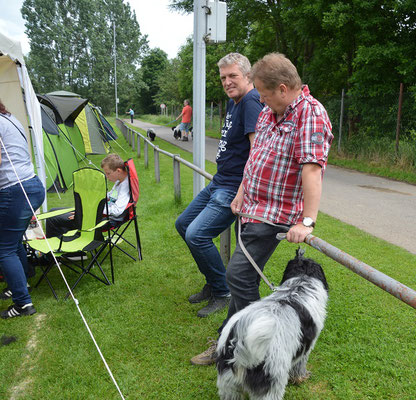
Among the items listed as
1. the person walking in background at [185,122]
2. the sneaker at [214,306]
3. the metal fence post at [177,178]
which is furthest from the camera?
the person walking in background at [185,122]

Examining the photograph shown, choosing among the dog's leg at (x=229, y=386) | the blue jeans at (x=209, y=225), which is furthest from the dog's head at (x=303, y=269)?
the blue jeans at (x=209, y=225)

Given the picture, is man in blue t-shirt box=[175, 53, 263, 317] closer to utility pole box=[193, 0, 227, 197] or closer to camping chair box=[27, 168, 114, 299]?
camping chair box=[27, 168, 114, 299]

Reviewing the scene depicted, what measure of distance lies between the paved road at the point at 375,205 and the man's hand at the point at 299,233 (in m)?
3.46

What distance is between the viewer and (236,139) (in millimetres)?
2744

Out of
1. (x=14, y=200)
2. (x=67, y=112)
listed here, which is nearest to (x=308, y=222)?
(x=14, y=200)

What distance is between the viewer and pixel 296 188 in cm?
206

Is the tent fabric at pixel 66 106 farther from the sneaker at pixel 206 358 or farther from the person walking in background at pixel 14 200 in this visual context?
the sneaker at pixel 206 358

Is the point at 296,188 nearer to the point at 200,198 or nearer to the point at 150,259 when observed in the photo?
the point at 200,198

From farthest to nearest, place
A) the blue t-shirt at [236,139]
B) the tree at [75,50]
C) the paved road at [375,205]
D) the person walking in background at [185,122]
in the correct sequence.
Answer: the tree at [75,50], the person walking in background at [185,122], the paved road at [375,205], the blue t-shirt at [236,139]

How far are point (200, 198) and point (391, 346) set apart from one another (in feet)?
6.20

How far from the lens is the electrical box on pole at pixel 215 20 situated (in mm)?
4070

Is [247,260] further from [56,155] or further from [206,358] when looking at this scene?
[56,155]

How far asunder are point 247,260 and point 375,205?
17.8ft

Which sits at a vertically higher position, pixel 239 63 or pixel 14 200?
pixel 239 63
